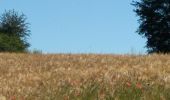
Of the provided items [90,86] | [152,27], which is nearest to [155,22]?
[152,27]

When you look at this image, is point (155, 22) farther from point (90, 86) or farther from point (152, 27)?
point (90, 86)

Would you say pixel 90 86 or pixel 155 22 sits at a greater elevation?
pixel 155 22

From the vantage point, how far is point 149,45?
2055 inches

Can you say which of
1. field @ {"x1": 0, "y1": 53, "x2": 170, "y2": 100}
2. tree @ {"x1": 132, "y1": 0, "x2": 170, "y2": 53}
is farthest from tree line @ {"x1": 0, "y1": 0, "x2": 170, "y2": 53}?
field @ {"x1": 0, "y1": 53, "x2": 170, "y2": 100}

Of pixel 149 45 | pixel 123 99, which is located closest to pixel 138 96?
pixel 123 99

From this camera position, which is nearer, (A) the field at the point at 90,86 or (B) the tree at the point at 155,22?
(A) the field at the point at 90,86

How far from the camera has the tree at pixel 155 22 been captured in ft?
172

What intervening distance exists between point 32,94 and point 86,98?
1046 mm

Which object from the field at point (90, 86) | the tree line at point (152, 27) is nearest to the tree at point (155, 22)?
the tree line at point (152, 27)

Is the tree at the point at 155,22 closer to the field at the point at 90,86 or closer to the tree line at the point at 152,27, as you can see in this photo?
the tree line at the point at 152,27

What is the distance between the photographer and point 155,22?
5478 cm

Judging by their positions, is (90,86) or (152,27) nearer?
(90,86)

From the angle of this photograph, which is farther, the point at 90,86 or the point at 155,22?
the point at 155,22

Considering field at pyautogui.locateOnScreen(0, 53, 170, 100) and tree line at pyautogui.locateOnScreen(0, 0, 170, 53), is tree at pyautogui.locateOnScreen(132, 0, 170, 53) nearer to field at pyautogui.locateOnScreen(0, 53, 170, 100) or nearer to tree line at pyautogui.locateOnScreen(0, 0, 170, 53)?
tree line at pyautogui.locateOnScreen(0, 0, 170, 53)
